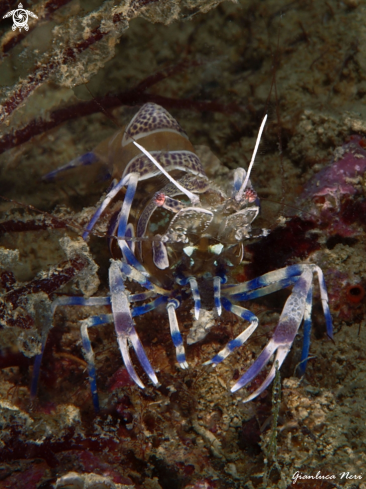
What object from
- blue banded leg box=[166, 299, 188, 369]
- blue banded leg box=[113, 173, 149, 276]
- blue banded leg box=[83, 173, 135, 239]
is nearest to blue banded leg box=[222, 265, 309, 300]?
blue banded leg box=[166, 299, 188, 369]

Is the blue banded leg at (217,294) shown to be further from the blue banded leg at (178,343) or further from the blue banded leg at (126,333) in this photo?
the blue banded leg at (126,333)

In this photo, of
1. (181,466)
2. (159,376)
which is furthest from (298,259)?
(181,466)

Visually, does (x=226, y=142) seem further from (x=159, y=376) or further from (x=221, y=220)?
(x=159, y=376)

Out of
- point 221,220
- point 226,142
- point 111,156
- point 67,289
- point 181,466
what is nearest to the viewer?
point 181,466

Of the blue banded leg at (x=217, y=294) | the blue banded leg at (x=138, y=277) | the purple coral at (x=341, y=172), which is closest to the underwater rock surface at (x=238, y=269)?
the purple coral at (x=341, y=172)

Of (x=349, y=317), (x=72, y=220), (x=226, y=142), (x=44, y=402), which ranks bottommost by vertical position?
(x=349, y=317)

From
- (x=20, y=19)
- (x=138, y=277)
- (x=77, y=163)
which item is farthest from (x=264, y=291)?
(x=20, y=19)

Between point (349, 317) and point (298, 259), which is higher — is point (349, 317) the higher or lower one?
the lower one
